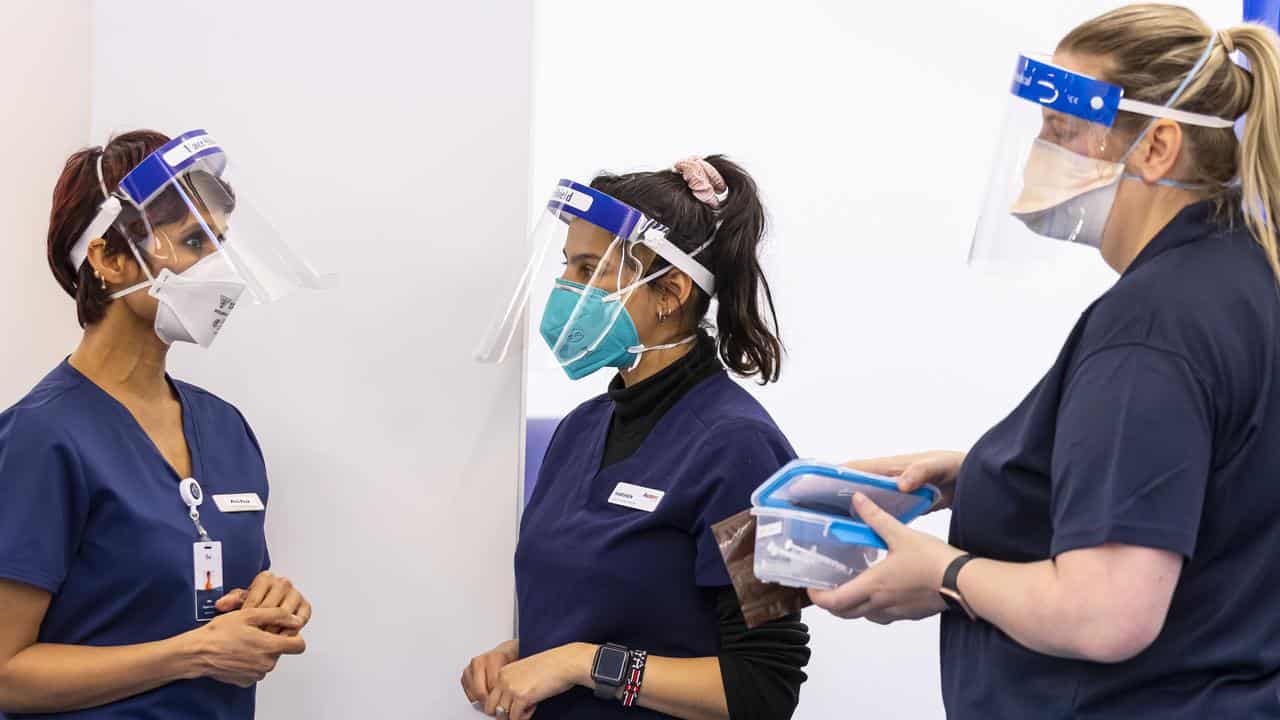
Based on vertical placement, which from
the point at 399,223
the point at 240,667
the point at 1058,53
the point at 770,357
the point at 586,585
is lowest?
the point at 240,667

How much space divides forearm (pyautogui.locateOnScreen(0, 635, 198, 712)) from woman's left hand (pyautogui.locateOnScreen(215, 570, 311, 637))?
13 cm

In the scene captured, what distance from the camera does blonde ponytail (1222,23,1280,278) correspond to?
118 cm

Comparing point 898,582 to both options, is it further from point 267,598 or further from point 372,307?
point 372,307

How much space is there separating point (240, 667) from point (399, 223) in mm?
1006

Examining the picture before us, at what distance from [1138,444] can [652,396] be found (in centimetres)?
101

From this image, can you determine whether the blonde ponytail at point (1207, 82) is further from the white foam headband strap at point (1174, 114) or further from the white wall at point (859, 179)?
the white wall at point (859, 179)

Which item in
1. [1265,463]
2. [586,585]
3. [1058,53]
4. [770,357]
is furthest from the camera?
[770,357]

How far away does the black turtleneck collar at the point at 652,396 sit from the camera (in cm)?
195

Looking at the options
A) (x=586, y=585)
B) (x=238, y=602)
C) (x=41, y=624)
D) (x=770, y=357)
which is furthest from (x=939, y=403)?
(x=41, y=624)

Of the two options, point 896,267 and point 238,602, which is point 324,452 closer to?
point 238,602

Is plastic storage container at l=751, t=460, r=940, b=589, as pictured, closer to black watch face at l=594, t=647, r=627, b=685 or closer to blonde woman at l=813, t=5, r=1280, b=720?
blonde woman at l=813, t=5, r=1280, b=720

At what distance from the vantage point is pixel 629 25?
2502 mm

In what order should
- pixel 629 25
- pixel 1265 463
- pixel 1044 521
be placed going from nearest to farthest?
pixel 1265 463, pixel 1044 521, pixel 629 25

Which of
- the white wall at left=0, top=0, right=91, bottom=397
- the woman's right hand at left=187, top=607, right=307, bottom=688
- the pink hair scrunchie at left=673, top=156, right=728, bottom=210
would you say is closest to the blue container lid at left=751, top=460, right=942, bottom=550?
the pink hair scrunchie at left=673, top=156, right=728, bottom=210
